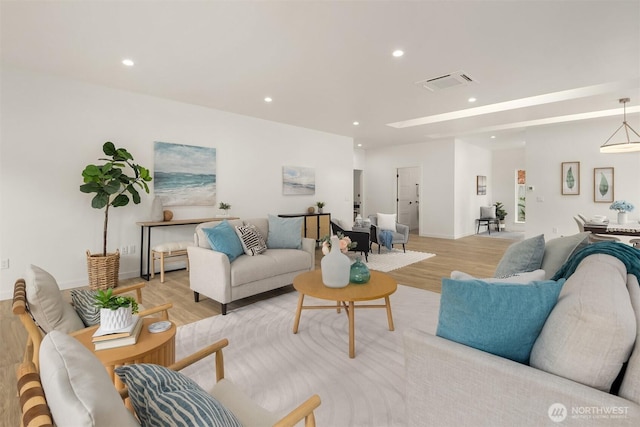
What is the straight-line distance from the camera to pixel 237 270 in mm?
3047

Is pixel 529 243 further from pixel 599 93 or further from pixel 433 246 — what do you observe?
pixel 433 246

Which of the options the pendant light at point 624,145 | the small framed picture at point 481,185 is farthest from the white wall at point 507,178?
the pendant light at point 624,145

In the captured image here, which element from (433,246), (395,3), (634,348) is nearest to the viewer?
(634,348)

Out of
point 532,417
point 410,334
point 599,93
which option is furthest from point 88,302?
point 599,93

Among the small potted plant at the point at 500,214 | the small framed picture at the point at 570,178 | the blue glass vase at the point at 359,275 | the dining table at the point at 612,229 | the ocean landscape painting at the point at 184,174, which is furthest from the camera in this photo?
the small potted plant at the point at 500,214

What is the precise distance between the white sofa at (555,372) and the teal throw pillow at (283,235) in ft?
8.95

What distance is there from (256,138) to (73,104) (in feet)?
8.94

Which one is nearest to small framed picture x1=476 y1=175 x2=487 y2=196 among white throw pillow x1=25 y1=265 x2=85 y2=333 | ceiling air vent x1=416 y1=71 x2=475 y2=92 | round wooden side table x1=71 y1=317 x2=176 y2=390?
ceiling air vent x1=416 y1=71 x2=475 y2=92

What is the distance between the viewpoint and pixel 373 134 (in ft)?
24.2

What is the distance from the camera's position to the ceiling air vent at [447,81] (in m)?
3.72

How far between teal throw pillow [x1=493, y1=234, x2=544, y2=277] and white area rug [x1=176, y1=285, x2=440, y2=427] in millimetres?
754

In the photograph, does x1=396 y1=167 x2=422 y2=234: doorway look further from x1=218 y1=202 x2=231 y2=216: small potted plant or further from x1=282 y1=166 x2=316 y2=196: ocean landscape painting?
x1=218 y1=202 x2=231 y2=216: small potted plant

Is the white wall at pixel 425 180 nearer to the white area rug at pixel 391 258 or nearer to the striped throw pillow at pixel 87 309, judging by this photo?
the white area rug at pixel 391 258

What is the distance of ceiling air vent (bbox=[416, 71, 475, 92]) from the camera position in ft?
12.2
